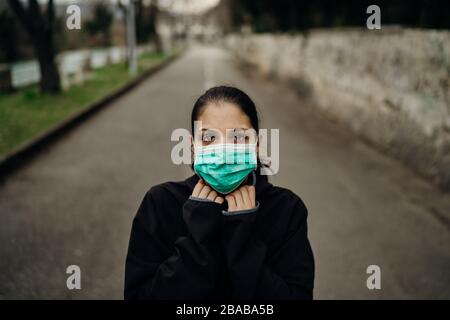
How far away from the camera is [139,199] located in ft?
16.8

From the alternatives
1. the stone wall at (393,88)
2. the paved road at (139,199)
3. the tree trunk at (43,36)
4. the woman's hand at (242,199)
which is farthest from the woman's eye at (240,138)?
the tree trunk at (43,36)

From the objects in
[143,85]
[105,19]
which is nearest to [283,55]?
[143,85]

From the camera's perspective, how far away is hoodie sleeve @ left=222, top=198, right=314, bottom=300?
1.42m

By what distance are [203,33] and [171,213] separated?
14809 cm

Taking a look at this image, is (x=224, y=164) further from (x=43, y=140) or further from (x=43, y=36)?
(x=43, y=36)

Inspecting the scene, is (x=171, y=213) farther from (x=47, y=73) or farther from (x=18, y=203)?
(x=47, y=73)

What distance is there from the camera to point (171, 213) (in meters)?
1.59

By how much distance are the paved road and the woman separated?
1.86 m

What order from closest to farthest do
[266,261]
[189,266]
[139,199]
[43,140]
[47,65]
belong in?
[189,266], [266,261], [139,199], [43,140], [47,65]

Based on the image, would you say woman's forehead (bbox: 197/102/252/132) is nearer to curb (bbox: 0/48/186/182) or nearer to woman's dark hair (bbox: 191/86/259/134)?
woman's dark hair (bbox: 191/86/259/134)

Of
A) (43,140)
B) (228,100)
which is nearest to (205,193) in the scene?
(228,100)

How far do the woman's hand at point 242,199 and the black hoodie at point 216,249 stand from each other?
0.03 m

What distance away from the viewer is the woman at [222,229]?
142 centimetres

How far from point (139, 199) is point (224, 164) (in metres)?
3.79
